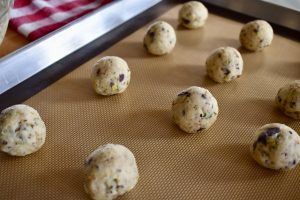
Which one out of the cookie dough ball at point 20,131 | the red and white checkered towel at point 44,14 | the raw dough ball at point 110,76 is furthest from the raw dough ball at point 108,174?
the red and white checkered towel at point 44,14

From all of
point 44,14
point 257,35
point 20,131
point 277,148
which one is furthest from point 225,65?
point 44,14

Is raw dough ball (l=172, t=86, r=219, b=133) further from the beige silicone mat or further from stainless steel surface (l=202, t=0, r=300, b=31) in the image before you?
stainless steel surface (l=202, t=0, r=300, b=31)

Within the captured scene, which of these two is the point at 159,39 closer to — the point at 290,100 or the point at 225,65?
the point at 225,65

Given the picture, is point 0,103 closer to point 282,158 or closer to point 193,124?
point 193,124

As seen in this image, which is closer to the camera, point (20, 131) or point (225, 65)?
point (20, 131)

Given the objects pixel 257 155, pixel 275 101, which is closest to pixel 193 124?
pixel 257 155
